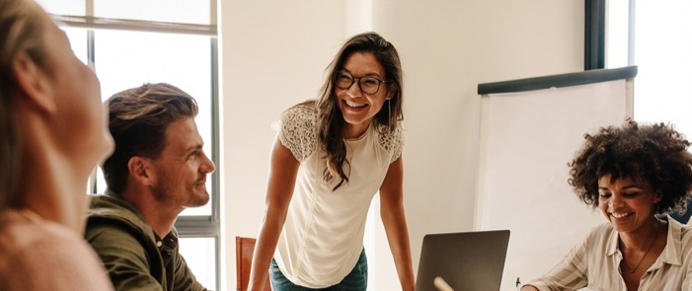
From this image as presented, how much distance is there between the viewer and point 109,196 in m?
1.14

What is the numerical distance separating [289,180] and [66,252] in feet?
5.49

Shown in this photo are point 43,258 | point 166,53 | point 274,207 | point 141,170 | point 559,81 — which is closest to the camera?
point 43,258

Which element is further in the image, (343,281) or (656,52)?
(656,52)

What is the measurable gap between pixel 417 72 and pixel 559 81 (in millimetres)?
682

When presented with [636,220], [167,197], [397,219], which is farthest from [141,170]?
[636,220]

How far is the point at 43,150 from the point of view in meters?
0.42

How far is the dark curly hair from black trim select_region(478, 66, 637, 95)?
975mm

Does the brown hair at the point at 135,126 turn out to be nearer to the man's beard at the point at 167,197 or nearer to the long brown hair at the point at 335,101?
the man's beard at the point at 167,197

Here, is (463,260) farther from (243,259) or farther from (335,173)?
(243,259)

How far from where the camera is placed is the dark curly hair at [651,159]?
6.47ft

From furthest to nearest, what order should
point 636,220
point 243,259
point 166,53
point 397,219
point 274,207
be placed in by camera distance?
1. point 166,53
2. point 243,259
3. point 397,219
4. point 274,207
5. point 636,220

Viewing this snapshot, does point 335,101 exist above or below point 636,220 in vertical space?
above

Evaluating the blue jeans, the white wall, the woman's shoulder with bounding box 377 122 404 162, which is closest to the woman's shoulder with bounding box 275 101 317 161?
the woman's shoulder with bounding box 377 122 404 162

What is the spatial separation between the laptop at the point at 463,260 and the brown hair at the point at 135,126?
766 mm
